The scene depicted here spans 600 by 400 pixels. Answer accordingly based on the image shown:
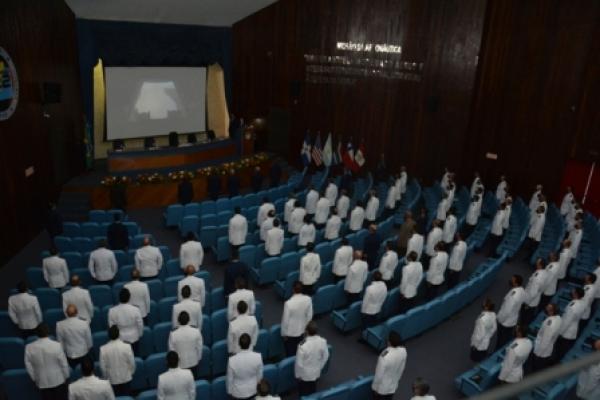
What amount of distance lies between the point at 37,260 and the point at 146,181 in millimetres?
3993

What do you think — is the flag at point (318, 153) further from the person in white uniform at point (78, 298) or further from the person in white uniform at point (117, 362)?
the person in white uniform at point (117, 362)

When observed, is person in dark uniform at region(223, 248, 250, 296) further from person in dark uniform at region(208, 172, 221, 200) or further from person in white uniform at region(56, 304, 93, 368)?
person in dark uniform at region(208, 172, 221, 200)

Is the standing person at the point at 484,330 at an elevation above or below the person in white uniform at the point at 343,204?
below

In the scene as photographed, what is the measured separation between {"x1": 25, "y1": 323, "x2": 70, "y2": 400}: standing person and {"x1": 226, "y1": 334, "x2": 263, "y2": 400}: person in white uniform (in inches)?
76.3

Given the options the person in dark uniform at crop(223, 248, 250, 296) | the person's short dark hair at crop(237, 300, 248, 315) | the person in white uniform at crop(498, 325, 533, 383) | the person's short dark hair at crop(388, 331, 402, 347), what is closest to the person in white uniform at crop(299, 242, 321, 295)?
the person in dark uniform at crop(223, 248, 250, 296)

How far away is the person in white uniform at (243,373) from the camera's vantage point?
581cm

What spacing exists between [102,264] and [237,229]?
288 cm

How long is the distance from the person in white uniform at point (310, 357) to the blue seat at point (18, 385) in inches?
124

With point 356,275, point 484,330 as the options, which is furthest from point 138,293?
point 484,330

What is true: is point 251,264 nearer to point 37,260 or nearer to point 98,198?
point 37,260

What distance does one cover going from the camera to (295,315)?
23.2 ft

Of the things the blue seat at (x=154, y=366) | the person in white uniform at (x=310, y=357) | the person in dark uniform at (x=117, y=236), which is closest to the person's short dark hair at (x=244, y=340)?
the person in white uniform at (x=310, y=357)

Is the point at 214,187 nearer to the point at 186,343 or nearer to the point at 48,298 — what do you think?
the point at 48,298

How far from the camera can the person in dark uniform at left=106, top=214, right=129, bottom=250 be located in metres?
10.1
